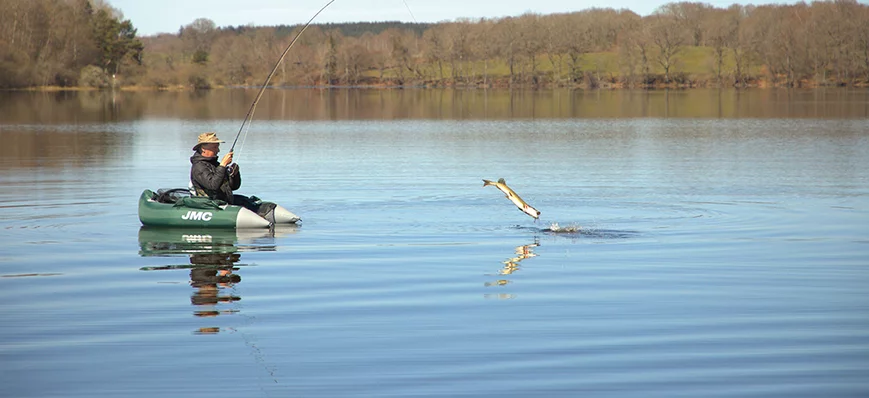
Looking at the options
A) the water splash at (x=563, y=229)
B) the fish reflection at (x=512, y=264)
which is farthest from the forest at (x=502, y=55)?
the fish reflection at (x=512, y=264)

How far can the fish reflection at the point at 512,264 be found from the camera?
11008 mm

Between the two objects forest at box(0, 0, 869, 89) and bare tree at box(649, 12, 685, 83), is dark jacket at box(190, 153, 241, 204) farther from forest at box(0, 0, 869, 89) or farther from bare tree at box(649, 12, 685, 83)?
bare tree at box(649, 12, 685, 83)

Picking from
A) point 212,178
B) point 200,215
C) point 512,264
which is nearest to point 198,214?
point 200,215

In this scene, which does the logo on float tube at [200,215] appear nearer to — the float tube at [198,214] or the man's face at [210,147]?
the float tube at [198,214]

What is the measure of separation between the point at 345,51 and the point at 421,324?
132m

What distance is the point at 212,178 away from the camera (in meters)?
14.4

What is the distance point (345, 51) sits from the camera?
139125 mm

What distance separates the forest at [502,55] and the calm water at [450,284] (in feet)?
290

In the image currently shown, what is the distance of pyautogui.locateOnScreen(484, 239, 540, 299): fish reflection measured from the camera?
11.0 metres

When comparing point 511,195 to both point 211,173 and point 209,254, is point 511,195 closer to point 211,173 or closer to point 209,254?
point 209,254

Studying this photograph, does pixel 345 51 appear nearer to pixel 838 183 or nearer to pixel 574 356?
pixel 838 183

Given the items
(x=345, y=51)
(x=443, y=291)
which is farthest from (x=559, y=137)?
(x=345, y=51)

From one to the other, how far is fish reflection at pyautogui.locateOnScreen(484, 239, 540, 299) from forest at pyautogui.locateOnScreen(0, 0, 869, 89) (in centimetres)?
9525

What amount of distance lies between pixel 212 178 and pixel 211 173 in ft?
0.35
